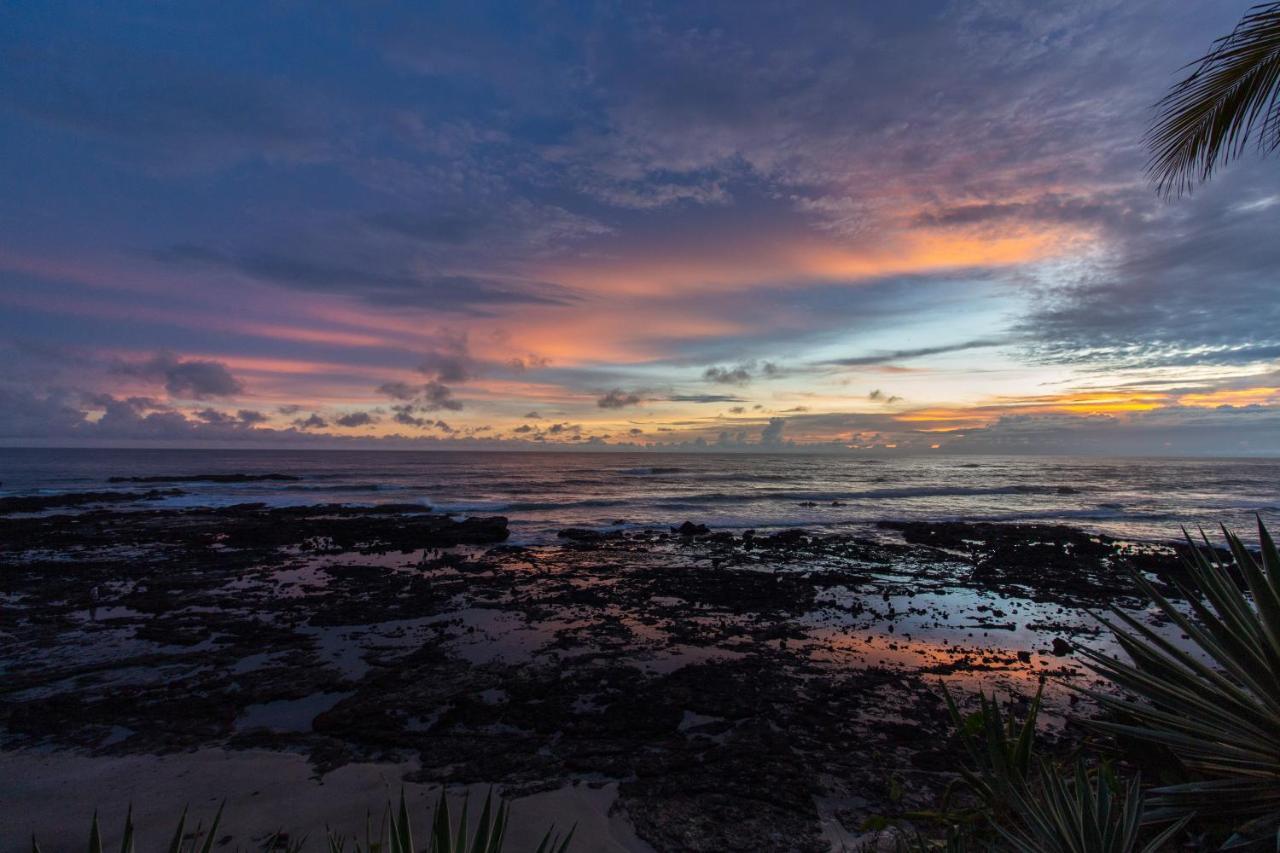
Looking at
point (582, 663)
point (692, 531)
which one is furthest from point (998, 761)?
point (692, 531)

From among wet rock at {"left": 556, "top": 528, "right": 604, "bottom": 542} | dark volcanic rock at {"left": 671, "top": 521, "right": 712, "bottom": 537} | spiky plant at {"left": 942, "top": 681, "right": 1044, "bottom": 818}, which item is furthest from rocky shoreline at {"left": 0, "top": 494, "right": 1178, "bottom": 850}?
dark volcanic rock at {"left": 671, "top": 521, "right": 712, "bottom": 537}

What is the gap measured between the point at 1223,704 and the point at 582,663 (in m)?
8.92

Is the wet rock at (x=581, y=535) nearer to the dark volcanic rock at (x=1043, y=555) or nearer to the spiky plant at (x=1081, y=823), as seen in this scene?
the dark volcanic rock at (x=1043, y=555)

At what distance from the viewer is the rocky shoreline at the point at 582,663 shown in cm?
676

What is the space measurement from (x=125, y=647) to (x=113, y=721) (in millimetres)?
4108

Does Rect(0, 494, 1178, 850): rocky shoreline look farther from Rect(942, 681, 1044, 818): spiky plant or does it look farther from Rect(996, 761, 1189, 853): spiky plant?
Rect(996, 761, 1189, 853): spiky plant

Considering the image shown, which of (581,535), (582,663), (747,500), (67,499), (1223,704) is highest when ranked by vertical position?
(1223,704)

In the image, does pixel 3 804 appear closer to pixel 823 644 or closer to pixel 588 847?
pixel 588 847

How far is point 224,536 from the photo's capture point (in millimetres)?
25750

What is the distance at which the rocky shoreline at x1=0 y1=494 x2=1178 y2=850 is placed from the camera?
22.2 feet

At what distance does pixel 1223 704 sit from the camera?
9.19ft

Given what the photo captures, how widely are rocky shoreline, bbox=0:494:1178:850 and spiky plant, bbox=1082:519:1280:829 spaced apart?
2.15 ft

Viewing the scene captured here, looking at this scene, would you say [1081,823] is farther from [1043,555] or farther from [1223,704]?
[1043,555]

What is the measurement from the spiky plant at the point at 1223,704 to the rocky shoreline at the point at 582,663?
66 centimetres
